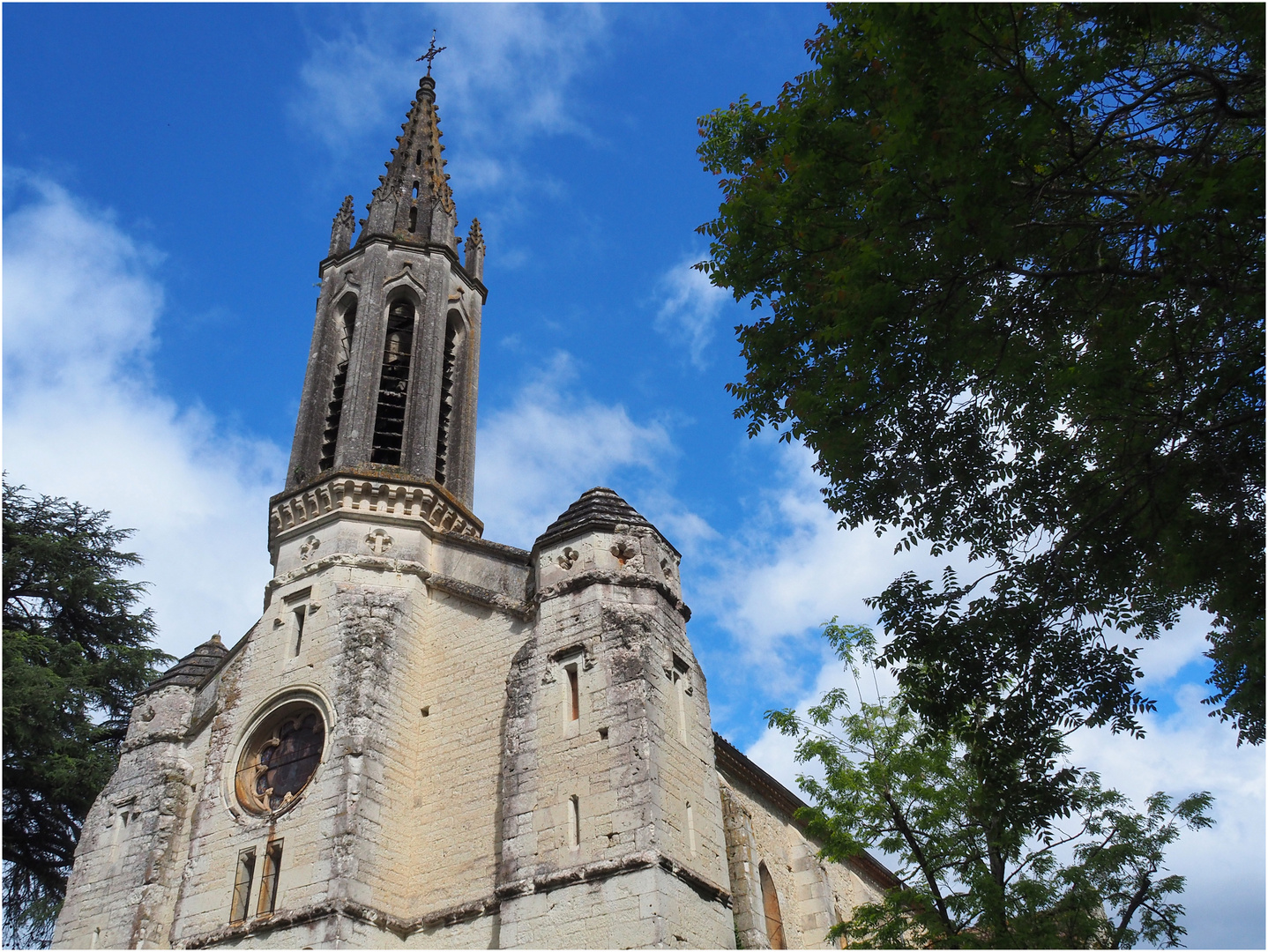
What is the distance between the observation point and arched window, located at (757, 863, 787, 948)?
16.7 m

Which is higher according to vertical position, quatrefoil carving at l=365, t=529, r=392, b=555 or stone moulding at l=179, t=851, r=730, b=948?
quatrefoil carving at l=365, t=529, r=392, b=555

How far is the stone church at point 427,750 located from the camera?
1210cm

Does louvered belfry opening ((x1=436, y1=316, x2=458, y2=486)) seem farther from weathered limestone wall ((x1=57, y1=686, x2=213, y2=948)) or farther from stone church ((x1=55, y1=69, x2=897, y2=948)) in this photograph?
weathered limestone wall ((x1=57, y1=686, x2=213, y2=948))

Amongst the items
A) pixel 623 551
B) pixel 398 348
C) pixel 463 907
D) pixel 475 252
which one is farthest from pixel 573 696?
pixel 475 252

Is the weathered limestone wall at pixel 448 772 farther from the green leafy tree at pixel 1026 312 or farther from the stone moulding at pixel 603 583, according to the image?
the green leafy tree at pixel 1026 312

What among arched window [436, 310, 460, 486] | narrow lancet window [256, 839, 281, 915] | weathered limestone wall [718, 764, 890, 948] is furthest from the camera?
arched window [436, 310, 460, 486]

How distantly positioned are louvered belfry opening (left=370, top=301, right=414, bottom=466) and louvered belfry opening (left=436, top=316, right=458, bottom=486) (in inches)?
29.6

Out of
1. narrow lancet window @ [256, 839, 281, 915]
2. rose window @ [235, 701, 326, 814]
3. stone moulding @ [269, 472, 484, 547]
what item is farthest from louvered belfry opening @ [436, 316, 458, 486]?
narrow lancet window @ [256, 839, 281, 915]

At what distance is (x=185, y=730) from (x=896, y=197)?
1455 cm

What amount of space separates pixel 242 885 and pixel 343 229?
13852 millimetres

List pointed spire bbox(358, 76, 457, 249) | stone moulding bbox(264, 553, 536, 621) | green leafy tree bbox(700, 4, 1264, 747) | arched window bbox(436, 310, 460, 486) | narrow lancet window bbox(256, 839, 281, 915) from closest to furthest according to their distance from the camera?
green leafy tree bbox(700, 4, 1264, 747), narrow lancet window bbox(256, 839, 281, 915), stone moulding bbox(264, 553, 536, 621), arched window bbox(436, 310, 460, 486), pointed spire bbox(358, 76, 457, 249)

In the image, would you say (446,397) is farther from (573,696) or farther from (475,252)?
(573,696)

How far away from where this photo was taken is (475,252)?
22.7 meters

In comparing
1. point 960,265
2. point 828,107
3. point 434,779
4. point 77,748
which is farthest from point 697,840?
point 77,748
